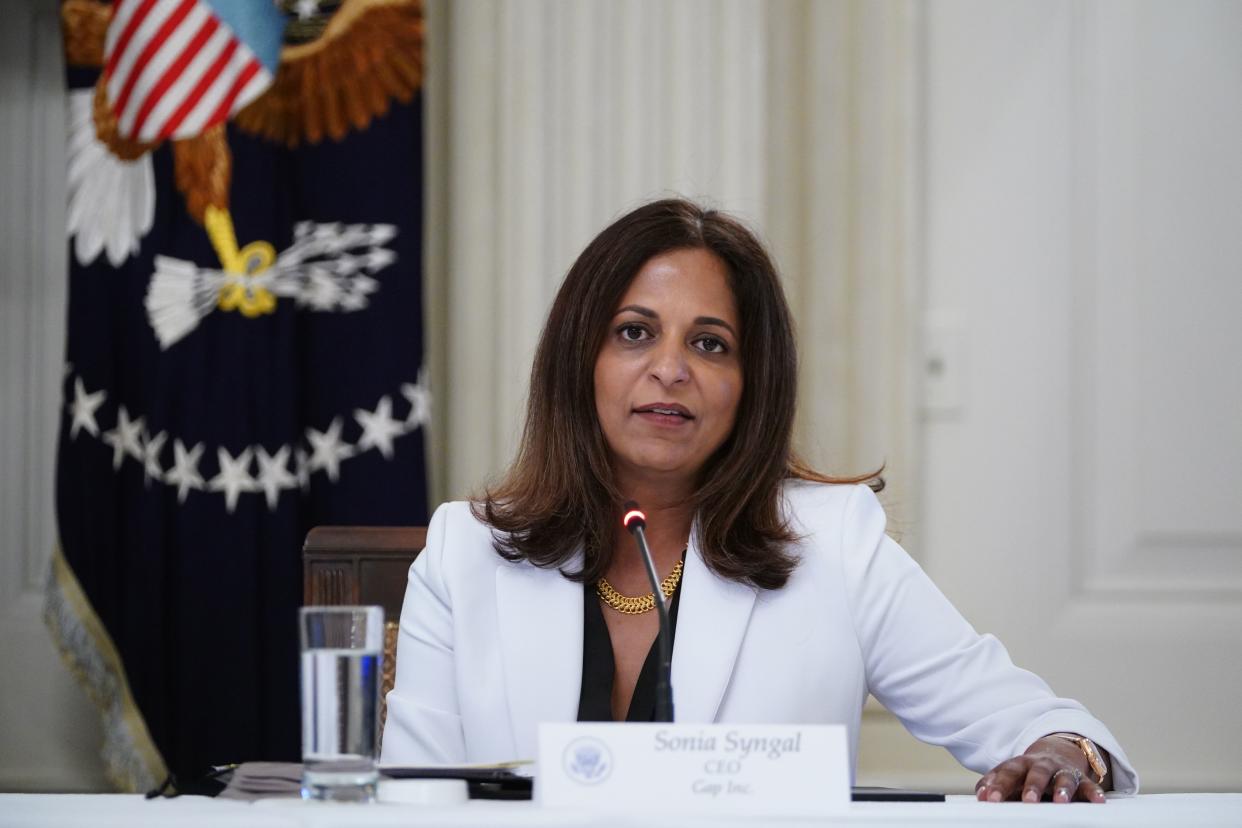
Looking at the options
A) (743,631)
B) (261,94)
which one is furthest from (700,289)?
(261,94)

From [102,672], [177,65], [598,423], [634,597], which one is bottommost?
[102,672]

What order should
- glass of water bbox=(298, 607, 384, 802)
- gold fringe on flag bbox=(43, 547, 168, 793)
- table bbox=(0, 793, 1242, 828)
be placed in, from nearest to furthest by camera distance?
table bbox=(0, 793, 1242, 828) < glass of water bbox=(298, 607, 384, 802) < gold fringe on flag bbox=(43, 547, 168, 793)

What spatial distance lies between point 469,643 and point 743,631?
37 cm

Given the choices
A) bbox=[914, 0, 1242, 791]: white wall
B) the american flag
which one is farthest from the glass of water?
bbox=[914, 0, 1242, 791]: white wall

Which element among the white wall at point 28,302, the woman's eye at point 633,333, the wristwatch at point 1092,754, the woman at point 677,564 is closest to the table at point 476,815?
the wristwatch at point 1092,754

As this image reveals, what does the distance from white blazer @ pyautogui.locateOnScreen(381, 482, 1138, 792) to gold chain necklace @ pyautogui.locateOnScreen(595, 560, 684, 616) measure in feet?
0.15

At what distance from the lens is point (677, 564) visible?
1.97 meters

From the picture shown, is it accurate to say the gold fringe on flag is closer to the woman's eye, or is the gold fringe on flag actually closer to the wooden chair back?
the wooden chair back

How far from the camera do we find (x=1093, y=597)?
10.1 feet

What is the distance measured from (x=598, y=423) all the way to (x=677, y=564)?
0.24m

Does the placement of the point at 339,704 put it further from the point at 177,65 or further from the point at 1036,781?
the point at 177,65

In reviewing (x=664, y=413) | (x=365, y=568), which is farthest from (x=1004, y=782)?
(x=365, y=568)

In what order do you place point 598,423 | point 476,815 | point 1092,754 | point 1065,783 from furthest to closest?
point 598,423, point 1092,754, point 1065,783, point 476,815

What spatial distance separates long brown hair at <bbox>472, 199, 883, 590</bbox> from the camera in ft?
6.39
